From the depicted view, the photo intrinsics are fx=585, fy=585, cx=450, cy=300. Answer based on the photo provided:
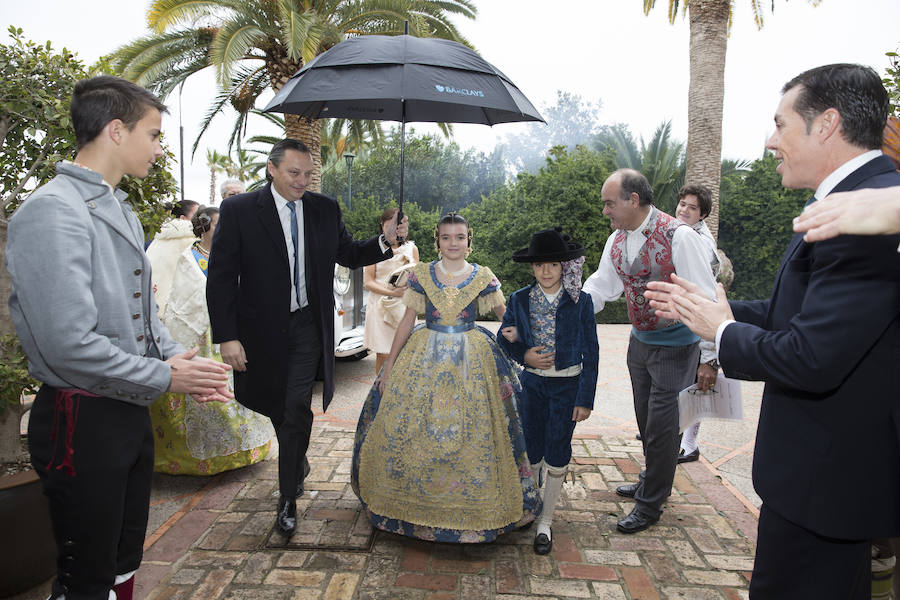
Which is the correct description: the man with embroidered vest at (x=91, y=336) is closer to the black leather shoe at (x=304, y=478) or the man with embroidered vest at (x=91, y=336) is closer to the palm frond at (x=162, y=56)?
the black leather shoe at (x=304, y=478)

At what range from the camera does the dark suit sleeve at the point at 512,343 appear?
141 inches

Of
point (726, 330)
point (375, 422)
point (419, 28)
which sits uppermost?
point (419, 28)

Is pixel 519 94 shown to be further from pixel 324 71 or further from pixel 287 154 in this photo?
pixel 287 154

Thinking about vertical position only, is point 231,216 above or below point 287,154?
below

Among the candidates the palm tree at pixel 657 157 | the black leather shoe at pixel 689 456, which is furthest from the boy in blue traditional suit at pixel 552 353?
the palm tree at pixel 657 157

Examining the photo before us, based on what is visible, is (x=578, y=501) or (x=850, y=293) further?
(x=578, y=501)

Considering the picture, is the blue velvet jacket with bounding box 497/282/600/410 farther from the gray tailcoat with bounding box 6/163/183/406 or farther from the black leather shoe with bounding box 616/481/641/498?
the gray tailcoat with bounding box 6/163/183/406

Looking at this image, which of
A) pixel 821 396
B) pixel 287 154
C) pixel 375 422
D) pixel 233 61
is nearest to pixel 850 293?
pixel 821 396

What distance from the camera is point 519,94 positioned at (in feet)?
12.6

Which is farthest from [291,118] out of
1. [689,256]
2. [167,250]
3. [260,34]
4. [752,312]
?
[752,312]

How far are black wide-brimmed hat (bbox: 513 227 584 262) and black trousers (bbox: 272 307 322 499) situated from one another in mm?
1468

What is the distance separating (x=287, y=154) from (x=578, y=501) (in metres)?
3.02

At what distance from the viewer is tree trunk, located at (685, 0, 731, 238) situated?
38.2 feet

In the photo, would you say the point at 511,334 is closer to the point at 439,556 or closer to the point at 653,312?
the point at 653,312
